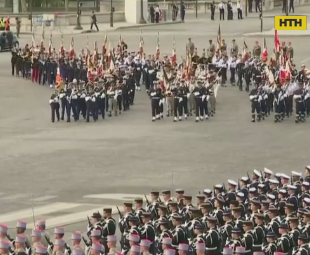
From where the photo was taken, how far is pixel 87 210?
27.9 metres

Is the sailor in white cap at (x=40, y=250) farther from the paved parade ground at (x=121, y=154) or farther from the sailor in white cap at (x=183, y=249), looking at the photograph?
the paved parade ground at (x=121, y=154)

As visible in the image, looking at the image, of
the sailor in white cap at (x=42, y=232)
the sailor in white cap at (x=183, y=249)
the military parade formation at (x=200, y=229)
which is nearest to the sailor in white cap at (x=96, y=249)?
the military parade formation at (x=200, y=229)

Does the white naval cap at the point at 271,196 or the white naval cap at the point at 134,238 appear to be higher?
the white naval cap at the point at 134,238

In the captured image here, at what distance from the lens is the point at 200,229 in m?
20.5

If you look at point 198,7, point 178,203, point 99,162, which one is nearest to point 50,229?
point 178,203

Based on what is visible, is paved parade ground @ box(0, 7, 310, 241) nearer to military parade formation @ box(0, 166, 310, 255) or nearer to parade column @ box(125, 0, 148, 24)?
military parade formation @ box(0, 166, 310, 255)

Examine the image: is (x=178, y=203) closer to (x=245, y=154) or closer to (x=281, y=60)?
(x=245, y=154)

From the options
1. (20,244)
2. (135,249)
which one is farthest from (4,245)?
(135,249)

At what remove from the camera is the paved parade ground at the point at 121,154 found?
1171 inches

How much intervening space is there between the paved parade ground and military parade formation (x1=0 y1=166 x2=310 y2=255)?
13.7 ft

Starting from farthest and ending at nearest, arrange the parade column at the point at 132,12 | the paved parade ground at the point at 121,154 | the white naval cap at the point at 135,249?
1. the parade column at the point at 132,12
2. the paved parade ground at the point at 121,154
3. the white naval cap at the point at 135,249

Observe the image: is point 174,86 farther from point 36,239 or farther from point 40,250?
point 40,250

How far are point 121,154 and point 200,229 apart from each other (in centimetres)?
1537

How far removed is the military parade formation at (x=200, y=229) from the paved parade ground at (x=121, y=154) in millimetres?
4164
